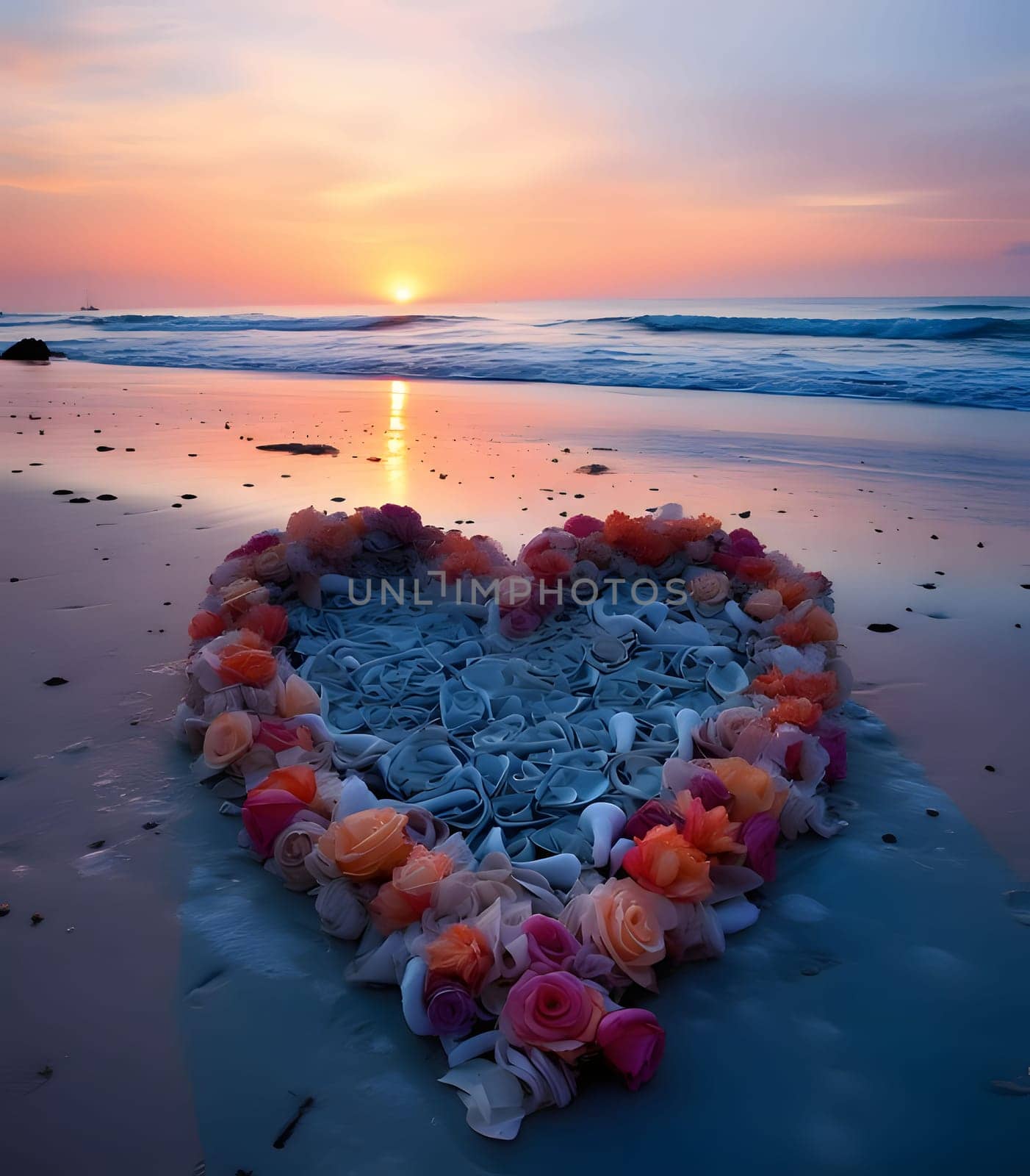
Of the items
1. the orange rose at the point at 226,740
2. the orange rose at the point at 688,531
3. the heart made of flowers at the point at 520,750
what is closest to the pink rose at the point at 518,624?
the heart made of flowers at the point at 520,750

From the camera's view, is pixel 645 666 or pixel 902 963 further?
pixel 645 666

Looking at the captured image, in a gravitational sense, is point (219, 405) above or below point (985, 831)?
above

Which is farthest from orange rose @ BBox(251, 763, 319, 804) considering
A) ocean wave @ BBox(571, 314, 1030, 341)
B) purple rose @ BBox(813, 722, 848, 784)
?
ocean wave @ BBox(571, 314, 1030, 341)

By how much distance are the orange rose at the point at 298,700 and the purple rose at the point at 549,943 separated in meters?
1.34

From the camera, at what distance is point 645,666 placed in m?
3.52

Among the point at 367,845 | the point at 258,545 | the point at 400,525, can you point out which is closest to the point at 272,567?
the point at 258,545

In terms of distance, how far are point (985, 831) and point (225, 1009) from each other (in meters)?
2.29

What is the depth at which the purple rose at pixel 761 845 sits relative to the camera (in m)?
2.38

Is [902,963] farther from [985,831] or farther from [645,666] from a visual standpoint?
[645,666]

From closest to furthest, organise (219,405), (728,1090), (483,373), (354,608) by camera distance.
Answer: (728,1090) → (354,608) → (219,405) → (483,373)

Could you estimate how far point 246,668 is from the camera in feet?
10.1

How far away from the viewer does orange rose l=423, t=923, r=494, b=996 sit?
6.29ft

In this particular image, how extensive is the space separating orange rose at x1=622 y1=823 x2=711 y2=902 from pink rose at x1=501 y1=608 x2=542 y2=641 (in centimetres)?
160

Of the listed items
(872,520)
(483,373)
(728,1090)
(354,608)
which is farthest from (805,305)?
(728,1090)
